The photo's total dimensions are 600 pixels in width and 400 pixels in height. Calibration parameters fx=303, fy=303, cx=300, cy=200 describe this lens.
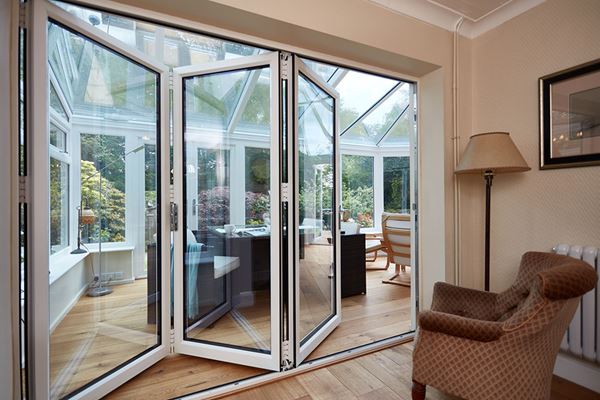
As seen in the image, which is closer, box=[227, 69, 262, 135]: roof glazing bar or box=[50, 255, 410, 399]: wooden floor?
box=[50, 255, 410, 399]: wooden floor

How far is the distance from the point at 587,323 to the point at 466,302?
649 mm

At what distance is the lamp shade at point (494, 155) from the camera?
6.30 ft

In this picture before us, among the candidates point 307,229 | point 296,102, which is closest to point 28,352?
point 307,229

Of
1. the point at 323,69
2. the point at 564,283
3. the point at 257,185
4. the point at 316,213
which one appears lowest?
the point at 564,283

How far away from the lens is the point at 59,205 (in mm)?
1631

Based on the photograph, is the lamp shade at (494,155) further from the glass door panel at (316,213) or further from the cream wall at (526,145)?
the glass door panel at (316,213)

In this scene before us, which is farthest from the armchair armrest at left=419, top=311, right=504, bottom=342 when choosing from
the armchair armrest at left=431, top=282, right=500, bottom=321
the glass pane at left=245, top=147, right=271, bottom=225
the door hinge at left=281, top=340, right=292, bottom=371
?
the glass pane at left=245, top=147, right=271, bottom=225

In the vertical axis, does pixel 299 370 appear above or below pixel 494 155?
below

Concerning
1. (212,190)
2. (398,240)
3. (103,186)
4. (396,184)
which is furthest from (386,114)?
(103,186)

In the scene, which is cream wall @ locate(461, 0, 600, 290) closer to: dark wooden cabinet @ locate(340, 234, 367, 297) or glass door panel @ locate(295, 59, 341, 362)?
glass door panel @ locate(295, 59, 341, 362)

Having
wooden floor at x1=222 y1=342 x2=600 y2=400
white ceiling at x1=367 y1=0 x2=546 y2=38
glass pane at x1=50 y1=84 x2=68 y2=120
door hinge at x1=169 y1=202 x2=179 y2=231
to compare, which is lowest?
wooden floor at x1=222 y1=342 x2=600 y2=400

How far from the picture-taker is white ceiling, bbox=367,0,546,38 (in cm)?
212

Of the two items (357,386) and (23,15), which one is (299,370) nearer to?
(357,386)

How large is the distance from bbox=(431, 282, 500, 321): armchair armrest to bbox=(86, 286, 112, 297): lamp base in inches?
82.4
